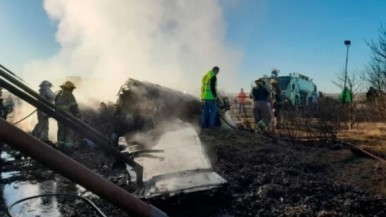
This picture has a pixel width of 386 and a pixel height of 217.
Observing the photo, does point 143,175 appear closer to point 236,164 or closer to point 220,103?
point 236,164

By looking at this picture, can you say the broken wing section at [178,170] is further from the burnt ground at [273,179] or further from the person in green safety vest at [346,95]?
the person in green safety vest at [346,95]

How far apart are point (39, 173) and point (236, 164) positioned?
12.8 feet

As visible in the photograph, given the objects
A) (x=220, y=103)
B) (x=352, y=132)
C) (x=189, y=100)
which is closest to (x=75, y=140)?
(x=189, y=100)

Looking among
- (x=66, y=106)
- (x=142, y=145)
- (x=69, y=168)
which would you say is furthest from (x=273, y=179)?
(x=66, y=106)

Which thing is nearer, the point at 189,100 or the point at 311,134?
the point at 311,134

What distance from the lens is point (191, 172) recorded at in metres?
5.63

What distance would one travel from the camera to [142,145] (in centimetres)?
833

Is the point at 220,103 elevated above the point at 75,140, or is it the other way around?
the point at 220,103

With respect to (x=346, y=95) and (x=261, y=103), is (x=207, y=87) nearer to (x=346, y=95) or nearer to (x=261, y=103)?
(x=261, y=103)

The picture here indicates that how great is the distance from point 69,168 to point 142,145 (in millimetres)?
6556

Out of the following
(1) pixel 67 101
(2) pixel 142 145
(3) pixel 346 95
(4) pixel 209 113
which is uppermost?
(3) pixel 346 95

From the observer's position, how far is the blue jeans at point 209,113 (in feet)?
35.7

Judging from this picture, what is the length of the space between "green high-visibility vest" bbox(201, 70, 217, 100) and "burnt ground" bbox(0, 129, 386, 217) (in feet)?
5.32

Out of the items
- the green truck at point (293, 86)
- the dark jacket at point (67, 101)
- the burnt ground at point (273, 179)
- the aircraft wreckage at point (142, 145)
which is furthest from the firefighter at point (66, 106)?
the green truck at point (293, 86)
